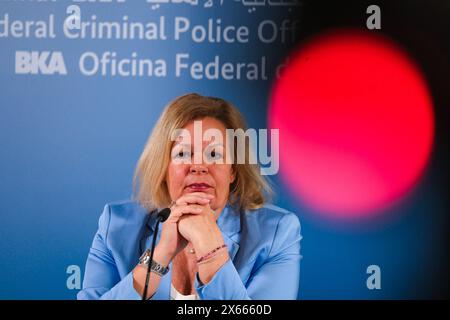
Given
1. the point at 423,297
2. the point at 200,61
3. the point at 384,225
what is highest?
the point at 200,61

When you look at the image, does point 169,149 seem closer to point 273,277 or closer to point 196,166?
point 196,166

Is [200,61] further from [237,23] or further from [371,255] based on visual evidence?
[371,255]

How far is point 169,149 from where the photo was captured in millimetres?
5523

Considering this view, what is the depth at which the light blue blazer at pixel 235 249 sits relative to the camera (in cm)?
552

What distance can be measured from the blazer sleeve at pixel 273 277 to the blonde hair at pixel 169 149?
12.4 inches

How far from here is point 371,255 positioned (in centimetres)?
561

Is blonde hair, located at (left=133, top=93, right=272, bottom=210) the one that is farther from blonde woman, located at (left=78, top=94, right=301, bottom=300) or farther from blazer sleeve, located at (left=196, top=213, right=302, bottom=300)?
blazer sleeve, located at (left=196, top=213, right=302, bottom=300)

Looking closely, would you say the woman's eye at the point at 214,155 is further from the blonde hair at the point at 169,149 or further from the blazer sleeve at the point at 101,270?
the blazer sleeve at the point at 101,270

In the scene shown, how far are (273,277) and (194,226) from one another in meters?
0.54

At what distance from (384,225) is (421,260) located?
299mm

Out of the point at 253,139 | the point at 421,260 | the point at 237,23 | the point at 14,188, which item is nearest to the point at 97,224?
the point at 14,188

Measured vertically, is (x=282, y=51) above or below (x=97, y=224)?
above

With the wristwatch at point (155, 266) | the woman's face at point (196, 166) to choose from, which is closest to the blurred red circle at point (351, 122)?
the woman's face at point (196, 166)

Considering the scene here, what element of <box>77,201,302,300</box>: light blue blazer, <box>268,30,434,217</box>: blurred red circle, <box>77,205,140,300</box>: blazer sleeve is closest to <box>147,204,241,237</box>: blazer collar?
<box>77,201,302,300</box>: light blue blazer
